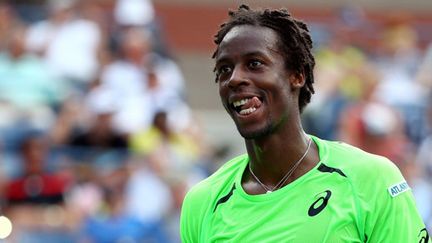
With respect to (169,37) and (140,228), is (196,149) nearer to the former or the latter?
(140,228)

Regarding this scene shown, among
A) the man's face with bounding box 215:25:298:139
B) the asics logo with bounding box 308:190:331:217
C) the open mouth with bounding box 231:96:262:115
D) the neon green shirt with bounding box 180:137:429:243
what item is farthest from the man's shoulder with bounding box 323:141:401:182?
the open mouth with bounding box 231:96:262:115

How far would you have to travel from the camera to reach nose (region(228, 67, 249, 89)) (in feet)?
13.3

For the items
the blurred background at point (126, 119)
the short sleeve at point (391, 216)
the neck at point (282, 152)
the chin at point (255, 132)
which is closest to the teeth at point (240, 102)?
the chin at point (255, 132)

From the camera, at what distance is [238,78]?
404 centimetres

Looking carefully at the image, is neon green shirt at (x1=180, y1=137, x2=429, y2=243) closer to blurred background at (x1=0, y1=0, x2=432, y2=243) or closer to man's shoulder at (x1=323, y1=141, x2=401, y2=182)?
man's shoulder at (x1=323, y1=141, x2=401, y2=182)

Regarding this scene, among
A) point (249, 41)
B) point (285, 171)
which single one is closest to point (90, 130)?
Result: point (285, 171)

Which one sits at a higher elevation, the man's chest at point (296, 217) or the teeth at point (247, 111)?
the teeth at point (247, 111)

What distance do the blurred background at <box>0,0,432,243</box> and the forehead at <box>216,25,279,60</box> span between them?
13.6 feet

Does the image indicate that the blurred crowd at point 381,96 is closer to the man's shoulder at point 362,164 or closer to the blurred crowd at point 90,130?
the blurred crowd at point 90,130

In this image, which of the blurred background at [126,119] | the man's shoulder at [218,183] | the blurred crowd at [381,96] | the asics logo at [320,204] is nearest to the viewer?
the asics logo at [320,204]

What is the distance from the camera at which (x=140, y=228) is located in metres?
9.55

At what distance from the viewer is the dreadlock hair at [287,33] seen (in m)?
4.19

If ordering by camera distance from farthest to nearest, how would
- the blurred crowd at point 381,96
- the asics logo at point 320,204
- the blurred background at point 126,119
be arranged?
the blurred crowd at point 381,96 → the blurred background at point 126,119 → the asics logo at point 320,204

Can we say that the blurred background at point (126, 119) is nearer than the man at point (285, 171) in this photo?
No
